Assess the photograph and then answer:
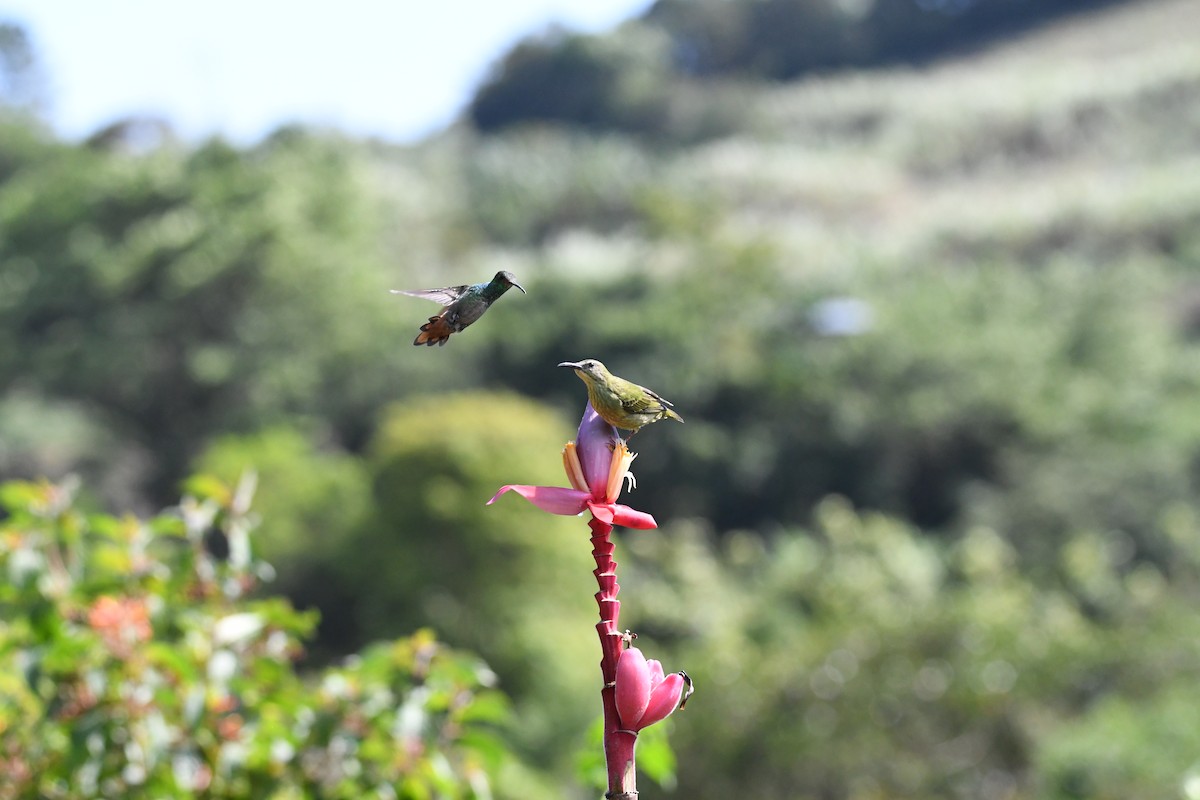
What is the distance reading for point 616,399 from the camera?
2.51 ft

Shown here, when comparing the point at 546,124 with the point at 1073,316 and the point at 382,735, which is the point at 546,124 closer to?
the point at 1073,316

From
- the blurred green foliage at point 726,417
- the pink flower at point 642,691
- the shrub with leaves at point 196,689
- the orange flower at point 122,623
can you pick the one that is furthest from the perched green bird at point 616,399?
the orange flower at point 122,623

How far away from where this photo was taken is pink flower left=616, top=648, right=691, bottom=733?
0.77m

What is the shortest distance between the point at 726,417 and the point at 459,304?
14.4m

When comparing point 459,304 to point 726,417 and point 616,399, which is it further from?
point 726,417

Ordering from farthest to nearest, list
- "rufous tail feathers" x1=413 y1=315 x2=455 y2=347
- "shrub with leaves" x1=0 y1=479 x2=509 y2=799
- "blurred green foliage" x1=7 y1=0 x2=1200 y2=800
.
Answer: "blurred green foliage" x1=7 y1=0 x2=1200 y2=800
"shrub with leaves" x1=0 y1=479 x2=509 y2=799
"rufous tail feathers" x1=413 y1=315 x2=455 y2=347

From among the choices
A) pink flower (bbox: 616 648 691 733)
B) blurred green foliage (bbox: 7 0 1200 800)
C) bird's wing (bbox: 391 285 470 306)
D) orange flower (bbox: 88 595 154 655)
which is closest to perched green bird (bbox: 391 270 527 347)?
bird's wing (bbox: 391 285 470 306)

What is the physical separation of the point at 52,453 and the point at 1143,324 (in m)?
13.5

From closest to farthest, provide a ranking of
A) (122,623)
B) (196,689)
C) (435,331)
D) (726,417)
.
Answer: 1. (435,331)
2. (196,689)
3. (122,623)
4. (726,417)

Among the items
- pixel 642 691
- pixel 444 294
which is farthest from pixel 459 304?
pixel 642 691

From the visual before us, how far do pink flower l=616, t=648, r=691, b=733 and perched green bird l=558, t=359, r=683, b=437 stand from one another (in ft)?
0.45

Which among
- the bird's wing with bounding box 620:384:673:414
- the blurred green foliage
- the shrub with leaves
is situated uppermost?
the bird's wing with bounding box 620:384:673:414

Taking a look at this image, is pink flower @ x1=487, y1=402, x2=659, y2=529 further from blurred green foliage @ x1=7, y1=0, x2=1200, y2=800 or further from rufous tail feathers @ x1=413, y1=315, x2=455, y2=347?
blurred green foliage @ x1=7, y1=0, x2=1200, y2=800

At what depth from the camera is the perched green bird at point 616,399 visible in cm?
76
